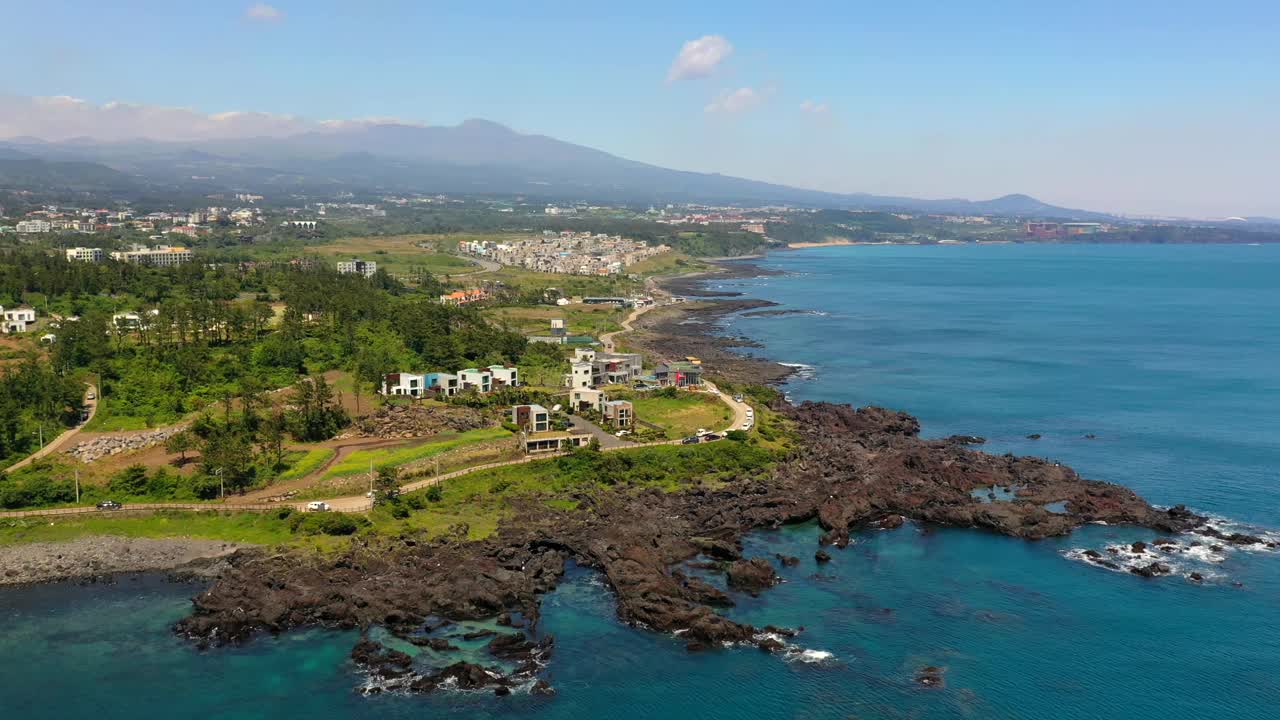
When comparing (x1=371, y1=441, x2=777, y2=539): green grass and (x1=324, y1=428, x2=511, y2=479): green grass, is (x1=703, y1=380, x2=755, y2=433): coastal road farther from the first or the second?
(x1=324, y1=428, x2=511, y2=479): green grass

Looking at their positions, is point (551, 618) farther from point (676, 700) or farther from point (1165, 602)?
point (1165, 602)

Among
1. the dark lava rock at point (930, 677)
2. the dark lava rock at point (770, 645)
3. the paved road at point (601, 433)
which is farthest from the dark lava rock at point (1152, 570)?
the paved road at point (601, 433)

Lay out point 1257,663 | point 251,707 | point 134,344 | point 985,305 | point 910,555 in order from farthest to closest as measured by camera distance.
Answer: point 985,305, point 134,344, point 910,555, point 1257,663, point 251,707

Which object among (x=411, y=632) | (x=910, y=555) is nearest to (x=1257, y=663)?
(x=910, y=555)

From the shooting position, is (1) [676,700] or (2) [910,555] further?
(2) [910,555]

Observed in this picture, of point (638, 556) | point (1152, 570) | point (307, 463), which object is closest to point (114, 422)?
point (307, 463)

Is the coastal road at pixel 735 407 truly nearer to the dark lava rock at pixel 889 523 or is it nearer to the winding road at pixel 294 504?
the winding road at pixel 294 504

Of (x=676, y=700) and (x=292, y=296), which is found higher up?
(x=292, y=296)
